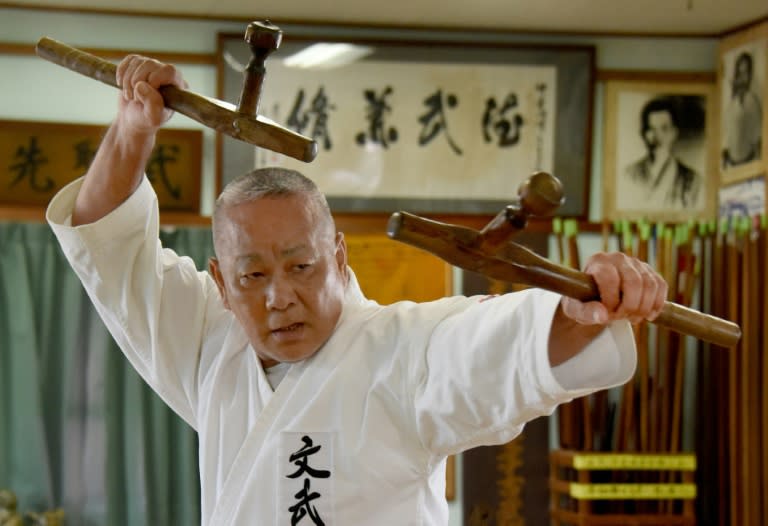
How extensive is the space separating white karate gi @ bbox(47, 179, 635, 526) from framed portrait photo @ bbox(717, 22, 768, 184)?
9.78ft

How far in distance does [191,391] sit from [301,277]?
385 millimetres

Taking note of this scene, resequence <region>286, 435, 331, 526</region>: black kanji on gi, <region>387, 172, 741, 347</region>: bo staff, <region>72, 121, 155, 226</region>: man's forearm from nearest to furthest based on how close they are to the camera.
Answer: <region>387, 172, 741, 347</region>: bo staff → <region>286, 435, 331, 526</region>: black kanji on gi → <region>72, 121, 155, 226</region>: man's forearm

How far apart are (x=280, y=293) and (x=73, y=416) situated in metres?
2.98

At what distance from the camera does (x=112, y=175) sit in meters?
1.80

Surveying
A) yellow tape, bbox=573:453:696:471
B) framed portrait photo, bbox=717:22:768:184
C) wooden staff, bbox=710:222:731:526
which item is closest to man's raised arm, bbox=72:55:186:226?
yellow tape, bbox=573:453:696:471

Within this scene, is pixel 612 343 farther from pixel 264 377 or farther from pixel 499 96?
pixel 499 96

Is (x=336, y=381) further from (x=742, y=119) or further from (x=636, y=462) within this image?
(x=742, y=119)

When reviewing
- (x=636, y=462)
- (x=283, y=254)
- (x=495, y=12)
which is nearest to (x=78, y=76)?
(x=495, y=12)

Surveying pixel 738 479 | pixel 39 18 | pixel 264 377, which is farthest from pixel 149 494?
pixel 264 377

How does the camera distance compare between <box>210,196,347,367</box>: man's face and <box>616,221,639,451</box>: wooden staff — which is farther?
<box>616,221,639,451</box>: wooden staff

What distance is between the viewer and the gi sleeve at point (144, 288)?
71.8 inches

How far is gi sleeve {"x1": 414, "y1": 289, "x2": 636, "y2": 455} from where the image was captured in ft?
4.41

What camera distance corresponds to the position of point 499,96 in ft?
14.9

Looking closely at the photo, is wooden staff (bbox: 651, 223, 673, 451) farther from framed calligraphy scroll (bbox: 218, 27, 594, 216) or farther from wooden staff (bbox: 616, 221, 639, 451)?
framed calligraphy scroll (bbox: 218, 27, 594, 216)
